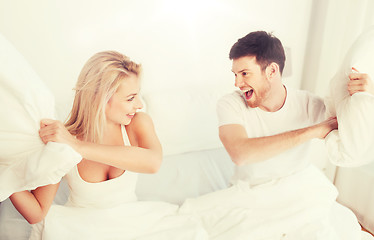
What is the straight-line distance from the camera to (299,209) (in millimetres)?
912

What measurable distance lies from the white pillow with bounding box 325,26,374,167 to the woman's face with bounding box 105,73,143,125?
0.55 meters

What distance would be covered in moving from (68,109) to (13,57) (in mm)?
184

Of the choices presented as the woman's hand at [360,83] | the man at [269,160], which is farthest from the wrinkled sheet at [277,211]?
the woman's hand at [360,83]

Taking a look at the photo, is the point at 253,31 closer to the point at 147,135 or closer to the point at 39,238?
the point at 147,135

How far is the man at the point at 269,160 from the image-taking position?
0.84 meters

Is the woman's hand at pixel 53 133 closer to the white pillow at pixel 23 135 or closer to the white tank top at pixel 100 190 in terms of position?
the white pillow at pixel 23 135

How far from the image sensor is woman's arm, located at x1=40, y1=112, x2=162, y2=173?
66 cm

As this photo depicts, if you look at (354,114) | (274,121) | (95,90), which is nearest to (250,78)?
(274,121)

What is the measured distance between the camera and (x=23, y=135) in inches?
25.1

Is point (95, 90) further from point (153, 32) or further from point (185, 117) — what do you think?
point (185, 117)

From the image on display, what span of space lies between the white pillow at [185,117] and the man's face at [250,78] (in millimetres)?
135

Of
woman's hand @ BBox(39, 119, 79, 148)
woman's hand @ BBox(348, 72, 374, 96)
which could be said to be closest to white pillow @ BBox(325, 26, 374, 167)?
woman's hand @ BBox(348, 72, 374, 96)

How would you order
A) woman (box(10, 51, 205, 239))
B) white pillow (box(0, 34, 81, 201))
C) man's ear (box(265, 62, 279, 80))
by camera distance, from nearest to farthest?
white pillow (box(0, 34, 81, 201))
woman (box(10, 51, 205, 239))
man's ear (box(265, 62, 279, 80))

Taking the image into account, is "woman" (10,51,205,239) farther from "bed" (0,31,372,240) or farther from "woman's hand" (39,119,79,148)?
"bed" (0,31,372,240)
